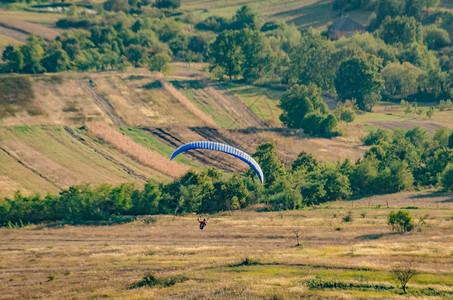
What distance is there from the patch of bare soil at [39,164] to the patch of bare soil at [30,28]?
7417cm

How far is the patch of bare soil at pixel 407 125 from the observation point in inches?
4092

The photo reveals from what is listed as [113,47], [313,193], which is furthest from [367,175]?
[113,47]

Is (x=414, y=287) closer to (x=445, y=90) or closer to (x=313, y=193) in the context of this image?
(x=313, y=193)

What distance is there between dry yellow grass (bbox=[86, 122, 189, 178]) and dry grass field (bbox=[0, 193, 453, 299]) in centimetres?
1873

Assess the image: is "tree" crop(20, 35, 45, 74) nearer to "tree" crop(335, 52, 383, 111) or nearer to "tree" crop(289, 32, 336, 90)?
"tree" crop(289, 32, 336, 90)

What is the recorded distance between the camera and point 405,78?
128m

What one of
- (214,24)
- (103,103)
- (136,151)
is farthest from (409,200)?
(214,24)

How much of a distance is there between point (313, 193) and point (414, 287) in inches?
1325

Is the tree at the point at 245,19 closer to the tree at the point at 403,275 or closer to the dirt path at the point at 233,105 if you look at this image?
the dirt path at the point at 233,105

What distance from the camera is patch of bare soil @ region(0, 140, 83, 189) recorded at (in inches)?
2810

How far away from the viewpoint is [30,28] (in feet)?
497

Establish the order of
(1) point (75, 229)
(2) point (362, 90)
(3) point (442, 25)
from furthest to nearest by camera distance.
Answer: (3) point (442, 25)
(2) point (362, 90)
(1) point (75, 229)

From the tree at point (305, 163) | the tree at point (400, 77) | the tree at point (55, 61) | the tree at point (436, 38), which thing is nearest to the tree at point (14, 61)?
the tree at point (55, 61)

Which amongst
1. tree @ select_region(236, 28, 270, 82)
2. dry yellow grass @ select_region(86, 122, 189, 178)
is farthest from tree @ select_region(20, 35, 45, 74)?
tree @ select_region(236, 28, 270, 82)
